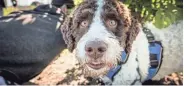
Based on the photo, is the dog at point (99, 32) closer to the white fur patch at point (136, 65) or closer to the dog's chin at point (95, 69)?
the dog's chin at point (95, 69)

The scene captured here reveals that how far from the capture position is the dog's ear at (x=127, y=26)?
1292mm

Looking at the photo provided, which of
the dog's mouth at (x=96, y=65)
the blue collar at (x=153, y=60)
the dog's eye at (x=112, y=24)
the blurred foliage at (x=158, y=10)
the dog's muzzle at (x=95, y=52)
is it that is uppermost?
the dog's eye at (x=112, y=24)

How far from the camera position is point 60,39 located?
1552 mm

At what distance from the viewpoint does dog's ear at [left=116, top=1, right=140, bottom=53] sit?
1292 millimetres

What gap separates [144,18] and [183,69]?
325mm

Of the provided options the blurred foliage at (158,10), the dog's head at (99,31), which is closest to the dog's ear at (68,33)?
the dog's head at (99,31)

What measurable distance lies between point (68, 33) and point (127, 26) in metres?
0.19

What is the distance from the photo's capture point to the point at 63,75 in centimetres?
178

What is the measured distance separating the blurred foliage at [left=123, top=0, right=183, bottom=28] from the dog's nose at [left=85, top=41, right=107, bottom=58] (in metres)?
0.26

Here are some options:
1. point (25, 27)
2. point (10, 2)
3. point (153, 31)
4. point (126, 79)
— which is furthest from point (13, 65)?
point (153, 31)

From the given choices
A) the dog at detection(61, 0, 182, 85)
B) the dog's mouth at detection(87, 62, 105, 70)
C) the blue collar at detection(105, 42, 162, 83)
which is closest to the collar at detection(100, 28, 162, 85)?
the blue collar at detection(105, 42, 162, 83)

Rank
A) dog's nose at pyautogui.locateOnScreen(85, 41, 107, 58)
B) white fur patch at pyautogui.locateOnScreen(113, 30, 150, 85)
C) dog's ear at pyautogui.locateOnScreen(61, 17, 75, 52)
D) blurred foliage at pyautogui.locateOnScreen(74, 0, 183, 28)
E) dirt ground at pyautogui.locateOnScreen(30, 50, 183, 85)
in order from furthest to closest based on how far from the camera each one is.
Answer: dirt ground at pyautogui.locateOnScreen(30, 50, 183, 85) → white fur patch at pyautogui.locateOnScreen(113, 30, 150, 85) → blurred foliage at pyautogui.locateOnScreen(74, 0, 183, 28) → dog's ear at pyautogui.locateOnScreen(61, 17, 75, 52) → dog's nose at pyautogui.locateOnScreen(85, 41, 107, 58)

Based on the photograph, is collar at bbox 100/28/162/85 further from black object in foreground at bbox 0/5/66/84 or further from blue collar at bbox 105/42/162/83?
black object in foreground at bbox 0/5/66/84

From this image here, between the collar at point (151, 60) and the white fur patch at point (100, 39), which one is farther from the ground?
the white fur patch at point (100, 39)
